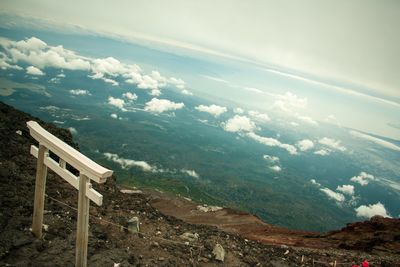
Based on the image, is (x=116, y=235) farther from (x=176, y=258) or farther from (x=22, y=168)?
(x=22, y=168)

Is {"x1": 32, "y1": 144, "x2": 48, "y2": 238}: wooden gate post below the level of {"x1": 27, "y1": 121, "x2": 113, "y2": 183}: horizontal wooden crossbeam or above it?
below

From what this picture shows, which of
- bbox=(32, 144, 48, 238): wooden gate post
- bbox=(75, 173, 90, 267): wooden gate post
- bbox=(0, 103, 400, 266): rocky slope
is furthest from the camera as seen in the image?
bbox=(0, 103, 400, 266): rocky slope

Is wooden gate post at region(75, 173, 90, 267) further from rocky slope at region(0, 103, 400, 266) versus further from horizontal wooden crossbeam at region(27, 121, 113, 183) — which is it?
rocky slope at region(0, 103, 400, 266)

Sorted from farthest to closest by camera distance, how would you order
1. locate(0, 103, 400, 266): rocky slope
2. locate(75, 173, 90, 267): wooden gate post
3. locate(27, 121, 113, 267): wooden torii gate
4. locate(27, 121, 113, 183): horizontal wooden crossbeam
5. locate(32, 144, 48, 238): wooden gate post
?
locate(0, 103, 400, 266): rocky slope, locate(32, 144, 48, 238): wooden gate post, locate(75, 173, 90, 267): wooden gate post, locate(27, 121, 113, 267): wooden torii gate, locate(27, 121, 113, 183): horizontal wooden crossbeam

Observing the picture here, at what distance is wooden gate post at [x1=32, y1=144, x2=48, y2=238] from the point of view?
19.0ft

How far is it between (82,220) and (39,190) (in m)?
1.68

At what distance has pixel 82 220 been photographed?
5.11 m

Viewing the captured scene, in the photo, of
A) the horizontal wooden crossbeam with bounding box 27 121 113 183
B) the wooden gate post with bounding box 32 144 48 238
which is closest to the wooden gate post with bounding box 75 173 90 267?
the horizontal wooden crossbeam with bounding box 27 121 113 183

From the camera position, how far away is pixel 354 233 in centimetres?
2500

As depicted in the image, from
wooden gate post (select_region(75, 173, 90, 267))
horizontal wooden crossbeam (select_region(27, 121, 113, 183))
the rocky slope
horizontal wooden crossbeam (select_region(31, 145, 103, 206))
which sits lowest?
the rocky slope

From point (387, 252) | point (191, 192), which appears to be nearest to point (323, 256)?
point (387, 252)

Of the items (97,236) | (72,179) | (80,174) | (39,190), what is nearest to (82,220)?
(72,179)

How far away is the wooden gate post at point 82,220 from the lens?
4.96m

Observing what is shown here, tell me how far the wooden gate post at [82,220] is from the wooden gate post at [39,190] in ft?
4.88
